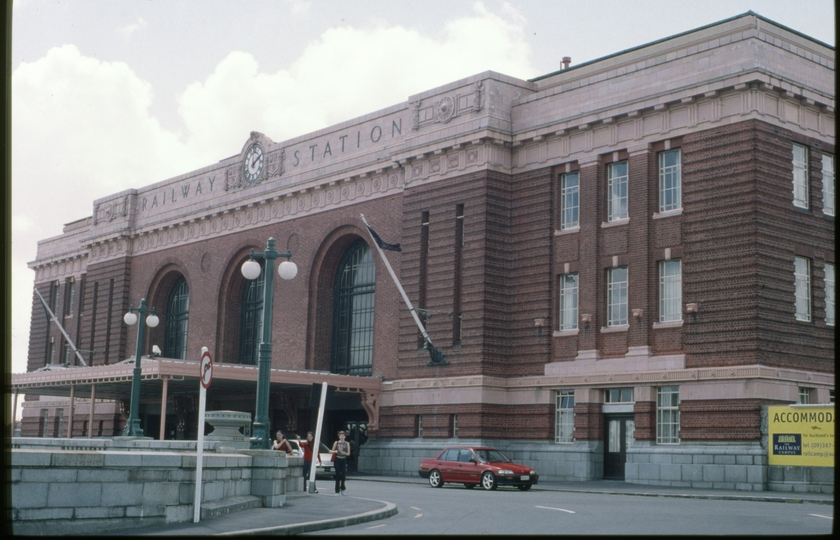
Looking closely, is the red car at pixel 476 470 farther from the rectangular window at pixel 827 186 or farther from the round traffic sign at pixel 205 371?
the round traffic sign at pixel 205 371

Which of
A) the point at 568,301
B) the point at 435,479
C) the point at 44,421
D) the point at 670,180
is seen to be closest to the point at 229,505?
the point at 435,479

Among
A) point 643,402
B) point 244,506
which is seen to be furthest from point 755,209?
point 244,506

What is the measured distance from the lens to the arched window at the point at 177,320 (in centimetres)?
6117

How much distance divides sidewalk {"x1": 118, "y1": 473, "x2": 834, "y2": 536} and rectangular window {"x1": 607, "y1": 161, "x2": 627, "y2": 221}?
10.2 metres

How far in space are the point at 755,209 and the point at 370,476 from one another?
17.9 meters

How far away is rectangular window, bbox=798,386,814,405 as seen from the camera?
3594 cm

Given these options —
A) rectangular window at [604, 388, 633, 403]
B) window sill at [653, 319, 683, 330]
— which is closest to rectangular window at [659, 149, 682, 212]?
window sill at [653, 319, 683, 330]

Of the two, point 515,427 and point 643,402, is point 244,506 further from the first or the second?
point 515,427

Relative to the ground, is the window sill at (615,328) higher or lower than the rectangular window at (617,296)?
lower

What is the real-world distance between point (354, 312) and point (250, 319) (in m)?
8.23

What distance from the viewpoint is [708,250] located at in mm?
36125

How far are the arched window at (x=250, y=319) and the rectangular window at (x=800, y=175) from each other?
27539mm

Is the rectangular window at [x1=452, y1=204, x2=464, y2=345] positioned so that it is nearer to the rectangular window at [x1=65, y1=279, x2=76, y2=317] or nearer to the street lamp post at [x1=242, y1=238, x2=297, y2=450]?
the street lamp post at [x1=242, y1=238, x2=297, y2=450]

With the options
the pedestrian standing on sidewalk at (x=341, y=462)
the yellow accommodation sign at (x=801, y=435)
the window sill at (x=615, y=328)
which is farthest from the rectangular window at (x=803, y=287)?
the pedestrian standing on sidewalk at (x=341, y=462)
